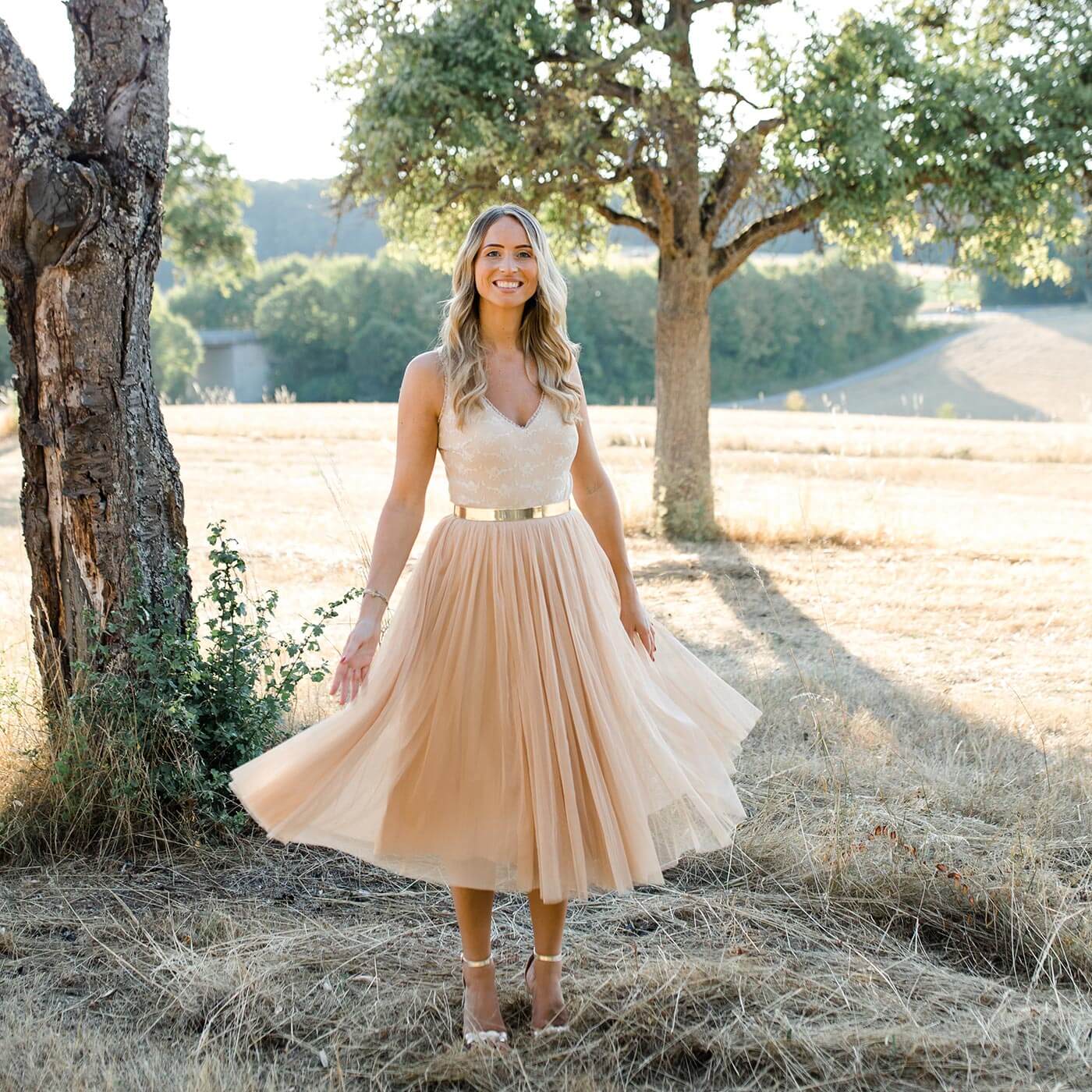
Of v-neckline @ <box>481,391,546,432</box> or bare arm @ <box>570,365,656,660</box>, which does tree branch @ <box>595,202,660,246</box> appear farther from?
v-neckline @ <box>481,391,546,432</box>

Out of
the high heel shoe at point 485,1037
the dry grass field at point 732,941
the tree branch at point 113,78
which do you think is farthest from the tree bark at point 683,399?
the high heel shoe at point 485,1037

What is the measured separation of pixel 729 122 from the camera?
30.5 ft

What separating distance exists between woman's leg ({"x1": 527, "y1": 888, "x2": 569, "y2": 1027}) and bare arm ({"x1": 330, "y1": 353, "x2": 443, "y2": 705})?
0.72 meters

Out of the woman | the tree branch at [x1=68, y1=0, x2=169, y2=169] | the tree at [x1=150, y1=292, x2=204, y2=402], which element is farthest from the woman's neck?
the tree at [x1=150, y1=292, x2=204, y2=402]

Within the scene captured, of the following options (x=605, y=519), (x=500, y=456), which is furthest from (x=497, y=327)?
(x=605, y=519)

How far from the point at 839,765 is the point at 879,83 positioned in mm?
5849

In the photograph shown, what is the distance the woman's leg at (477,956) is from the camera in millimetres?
2861

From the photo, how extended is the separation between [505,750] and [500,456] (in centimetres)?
72

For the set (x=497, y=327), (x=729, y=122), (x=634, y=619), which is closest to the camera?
(x=497, y=327)

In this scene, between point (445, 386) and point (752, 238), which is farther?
point (752, 238)

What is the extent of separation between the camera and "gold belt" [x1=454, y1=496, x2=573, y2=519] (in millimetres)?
2900

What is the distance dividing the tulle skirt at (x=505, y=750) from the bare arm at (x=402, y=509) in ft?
0.18

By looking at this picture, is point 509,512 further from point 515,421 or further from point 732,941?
point 732,941

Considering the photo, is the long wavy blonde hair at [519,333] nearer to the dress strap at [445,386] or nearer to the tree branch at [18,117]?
the dress strap at [445,386]
